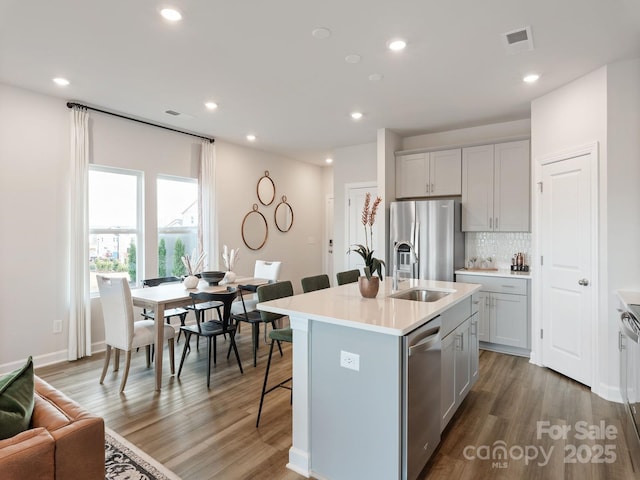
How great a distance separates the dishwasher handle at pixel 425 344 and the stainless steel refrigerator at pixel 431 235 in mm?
2413

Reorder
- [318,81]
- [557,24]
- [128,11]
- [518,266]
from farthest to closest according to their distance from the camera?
[518,266] → [318,81] → [557,24] → [128,11]

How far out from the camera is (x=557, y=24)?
99.2 inches

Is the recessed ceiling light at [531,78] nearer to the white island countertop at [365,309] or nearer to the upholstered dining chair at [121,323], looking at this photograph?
the white island countertop at [365,309]

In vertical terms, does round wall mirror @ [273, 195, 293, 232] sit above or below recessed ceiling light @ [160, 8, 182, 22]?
below

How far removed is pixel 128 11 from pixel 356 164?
4.10m

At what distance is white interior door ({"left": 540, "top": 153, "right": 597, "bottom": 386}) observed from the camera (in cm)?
325

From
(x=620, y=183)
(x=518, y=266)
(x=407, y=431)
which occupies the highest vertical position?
(x=620, y=183)

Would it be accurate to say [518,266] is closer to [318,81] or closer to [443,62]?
[443,62]

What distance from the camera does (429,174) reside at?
5.00 meters

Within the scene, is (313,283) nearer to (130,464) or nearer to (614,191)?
(130,464)

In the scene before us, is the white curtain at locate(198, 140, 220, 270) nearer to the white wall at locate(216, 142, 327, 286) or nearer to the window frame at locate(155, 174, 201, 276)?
the window frame at locate(155, 174, 201, 276)

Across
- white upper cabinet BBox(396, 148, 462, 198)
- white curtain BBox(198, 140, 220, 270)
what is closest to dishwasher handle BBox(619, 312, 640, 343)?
white upper cabinet BBox(396, 148, 462, 198)

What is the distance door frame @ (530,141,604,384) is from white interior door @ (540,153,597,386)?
2cm

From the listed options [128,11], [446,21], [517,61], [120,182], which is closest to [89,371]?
[120,182]
